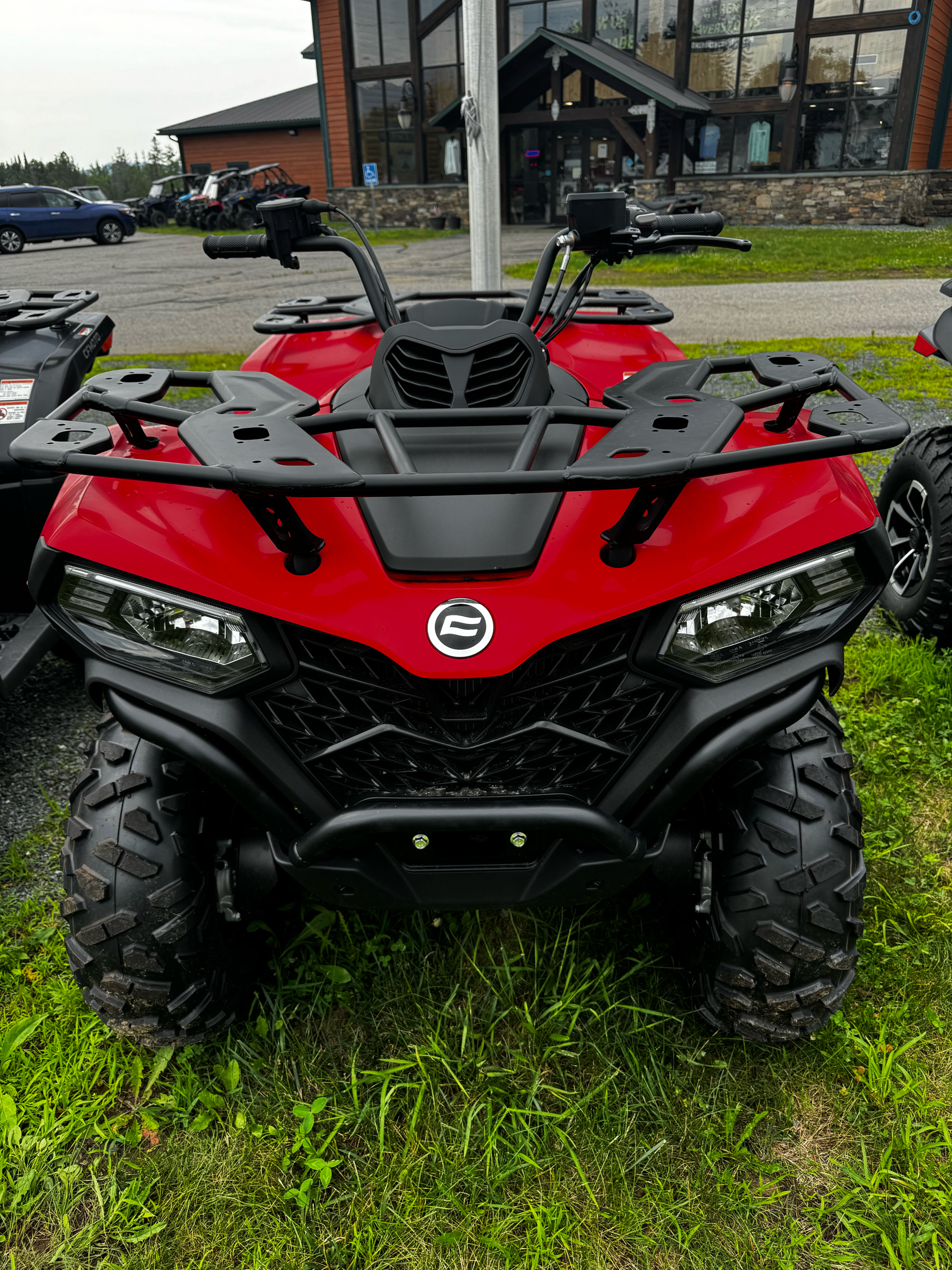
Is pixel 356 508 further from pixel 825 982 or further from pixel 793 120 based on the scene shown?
pixel 793 120

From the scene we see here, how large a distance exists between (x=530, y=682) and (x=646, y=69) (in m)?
25.6

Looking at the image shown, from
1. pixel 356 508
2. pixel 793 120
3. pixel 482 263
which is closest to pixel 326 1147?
pixel 356 508

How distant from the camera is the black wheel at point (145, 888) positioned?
1559 mm

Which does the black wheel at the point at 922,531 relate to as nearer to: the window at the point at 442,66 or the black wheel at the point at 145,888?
the black wheel at the point at 145,888

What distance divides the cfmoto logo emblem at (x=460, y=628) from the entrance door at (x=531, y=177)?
87.5ft

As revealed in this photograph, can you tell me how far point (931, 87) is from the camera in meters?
21.3

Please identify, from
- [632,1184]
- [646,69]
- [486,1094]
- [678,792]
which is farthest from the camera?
[646,69]

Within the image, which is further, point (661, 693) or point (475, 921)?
point (475, 921)

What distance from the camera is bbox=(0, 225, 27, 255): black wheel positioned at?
2188 centimetres

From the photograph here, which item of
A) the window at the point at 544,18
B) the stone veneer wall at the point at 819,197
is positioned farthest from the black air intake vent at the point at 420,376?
the window at the point at 544,18

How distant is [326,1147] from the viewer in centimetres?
163

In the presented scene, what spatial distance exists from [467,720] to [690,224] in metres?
1.27

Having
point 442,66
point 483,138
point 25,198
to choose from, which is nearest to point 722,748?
point 483,138

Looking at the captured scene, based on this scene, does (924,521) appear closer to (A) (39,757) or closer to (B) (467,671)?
(B) (467,671)
